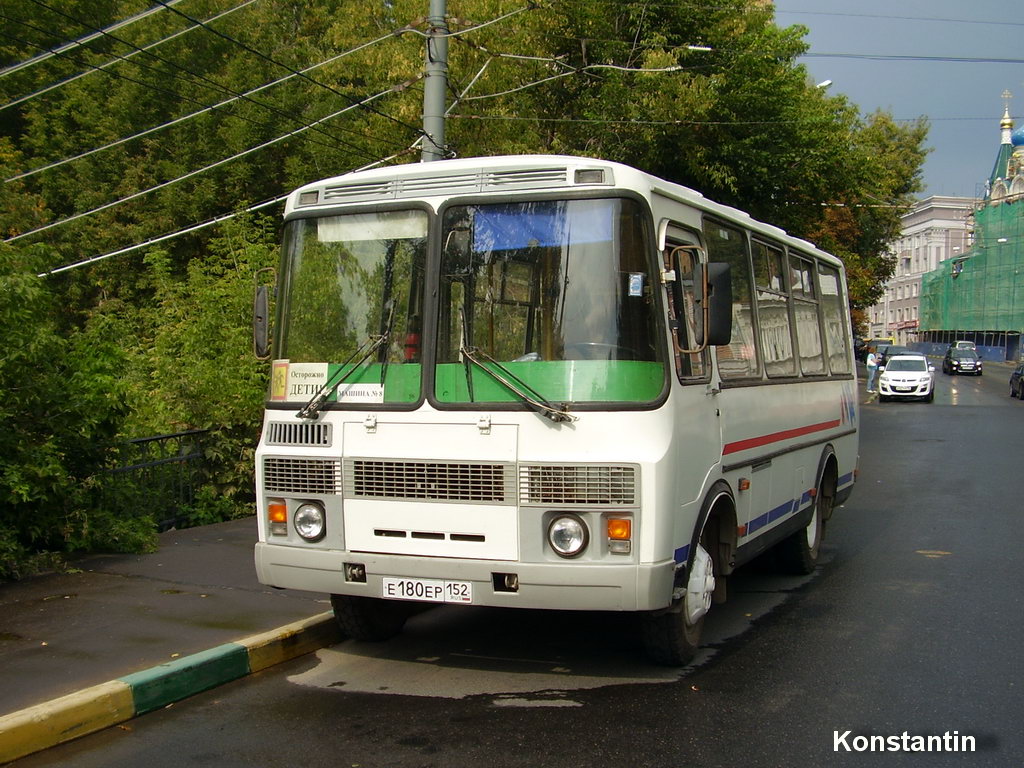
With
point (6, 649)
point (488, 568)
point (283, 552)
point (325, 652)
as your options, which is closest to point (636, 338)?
point (488, 568)

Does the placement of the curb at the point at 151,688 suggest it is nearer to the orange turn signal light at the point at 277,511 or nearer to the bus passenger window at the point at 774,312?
the orange turn signal light at the point at 277,511

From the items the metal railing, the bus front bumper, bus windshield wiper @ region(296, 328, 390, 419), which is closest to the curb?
the bus front bumper

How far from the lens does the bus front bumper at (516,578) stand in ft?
18.2

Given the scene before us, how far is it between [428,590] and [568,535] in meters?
0.83

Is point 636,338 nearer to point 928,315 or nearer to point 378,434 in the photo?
point 378,434

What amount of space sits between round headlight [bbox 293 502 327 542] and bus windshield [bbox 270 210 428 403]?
616 mm

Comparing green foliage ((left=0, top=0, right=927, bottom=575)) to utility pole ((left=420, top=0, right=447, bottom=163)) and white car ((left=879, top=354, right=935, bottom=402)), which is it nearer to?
utility pole ((left=420, top=0, right=447, bottom=163))

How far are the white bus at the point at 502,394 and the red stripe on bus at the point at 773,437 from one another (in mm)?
99

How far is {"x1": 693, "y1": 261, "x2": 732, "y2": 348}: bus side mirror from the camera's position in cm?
587

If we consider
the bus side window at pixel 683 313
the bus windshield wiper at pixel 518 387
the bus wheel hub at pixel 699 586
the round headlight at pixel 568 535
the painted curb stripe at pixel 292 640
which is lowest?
the painted curb stripe at pixel 292 640

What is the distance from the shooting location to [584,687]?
600 centimetres

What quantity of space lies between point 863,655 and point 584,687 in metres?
1.85

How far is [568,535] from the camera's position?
18.4 feet

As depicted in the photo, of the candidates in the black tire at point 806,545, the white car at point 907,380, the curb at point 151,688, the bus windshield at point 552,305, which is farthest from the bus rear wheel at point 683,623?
the white car at point 907,380
